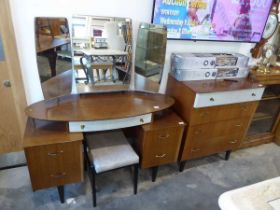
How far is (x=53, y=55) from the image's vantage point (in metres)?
1.48

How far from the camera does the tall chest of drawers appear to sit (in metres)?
1.67

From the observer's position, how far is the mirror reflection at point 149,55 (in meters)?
1.65

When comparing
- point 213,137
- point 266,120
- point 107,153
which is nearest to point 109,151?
point 107,153

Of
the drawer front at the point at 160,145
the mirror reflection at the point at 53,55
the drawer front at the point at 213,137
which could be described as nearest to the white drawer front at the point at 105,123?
the drawer front at the point at 160,145

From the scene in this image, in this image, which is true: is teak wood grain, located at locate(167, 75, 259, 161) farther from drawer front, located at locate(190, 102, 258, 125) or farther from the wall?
the wall

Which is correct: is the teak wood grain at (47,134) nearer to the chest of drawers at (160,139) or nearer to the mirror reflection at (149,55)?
the chest of drawers at (160,139)

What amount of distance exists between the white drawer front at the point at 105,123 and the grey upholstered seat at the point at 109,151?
0.21 meters

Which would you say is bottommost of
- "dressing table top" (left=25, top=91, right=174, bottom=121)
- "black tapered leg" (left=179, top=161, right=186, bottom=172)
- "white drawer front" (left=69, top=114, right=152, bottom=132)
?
"black tapered leg" (left=179, top=161, right=186, bottom=172)

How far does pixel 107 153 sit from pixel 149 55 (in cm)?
88

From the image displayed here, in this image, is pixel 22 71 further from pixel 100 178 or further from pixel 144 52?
pixel 100 178

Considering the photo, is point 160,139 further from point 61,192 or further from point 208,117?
point 61,192

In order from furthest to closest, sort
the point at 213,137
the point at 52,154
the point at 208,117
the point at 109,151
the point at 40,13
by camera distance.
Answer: the point at 213,137, the point at 208,117, the point at 109,151, the point at 40,13, the point at 52,154

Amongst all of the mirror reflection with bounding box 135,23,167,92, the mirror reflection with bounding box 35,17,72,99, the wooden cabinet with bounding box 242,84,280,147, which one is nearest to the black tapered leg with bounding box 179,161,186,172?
the mirror reflection with bounding box 135,23,167,92

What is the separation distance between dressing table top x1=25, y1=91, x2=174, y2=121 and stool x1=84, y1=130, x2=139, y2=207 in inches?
12.0
